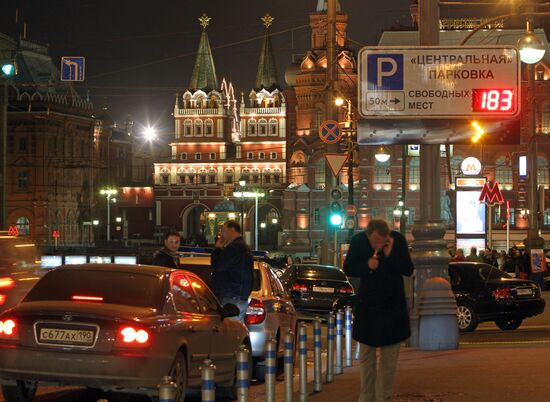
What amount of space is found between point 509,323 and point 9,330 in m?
17.6

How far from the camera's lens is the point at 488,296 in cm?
2484

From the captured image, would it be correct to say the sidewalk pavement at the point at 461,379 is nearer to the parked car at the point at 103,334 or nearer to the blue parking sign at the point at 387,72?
the parked car at the point at 103,334

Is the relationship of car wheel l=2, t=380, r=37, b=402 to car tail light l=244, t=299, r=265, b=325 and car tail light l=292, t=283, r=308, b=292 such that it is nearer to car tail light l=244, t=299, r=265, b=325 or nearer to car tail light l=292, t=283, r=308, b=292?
car tail light l=244, t=299, r=265, b=325

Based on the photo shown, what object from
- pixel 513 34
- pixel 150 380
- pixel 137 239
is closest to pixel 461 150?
pixel 513 34

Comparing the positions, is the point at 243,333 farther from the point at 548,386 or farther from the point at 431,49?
the point at 431,49

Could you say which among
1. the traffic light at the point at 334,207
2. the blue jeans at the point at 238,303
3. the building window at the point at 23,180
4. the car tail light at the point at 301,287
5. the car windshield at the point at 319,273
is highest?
the building window at the point at 23,180

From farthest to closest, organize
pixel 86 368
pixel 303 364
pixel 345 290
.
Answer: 1. pixel 345 290
2. pixel 303 364
3. pixel 86 368

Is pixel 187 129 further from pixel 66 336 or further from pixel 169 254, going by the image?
pixel 66 336

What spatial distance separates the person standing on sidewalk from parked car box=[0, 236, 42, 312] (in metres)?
7.62

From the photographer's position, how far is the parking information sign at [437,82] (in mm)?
16891

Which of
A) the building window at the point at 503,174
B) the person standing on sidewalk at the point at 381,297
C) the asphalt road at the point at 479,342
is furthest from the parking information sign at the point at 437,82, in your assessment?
the building window at the point at 503,174

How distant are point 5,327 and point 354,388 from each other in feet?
14.7

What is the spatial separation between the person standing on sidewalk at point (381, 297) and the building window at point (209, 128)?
410 ft

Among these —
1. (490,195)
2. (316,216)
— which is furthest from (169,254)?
(316,216)
